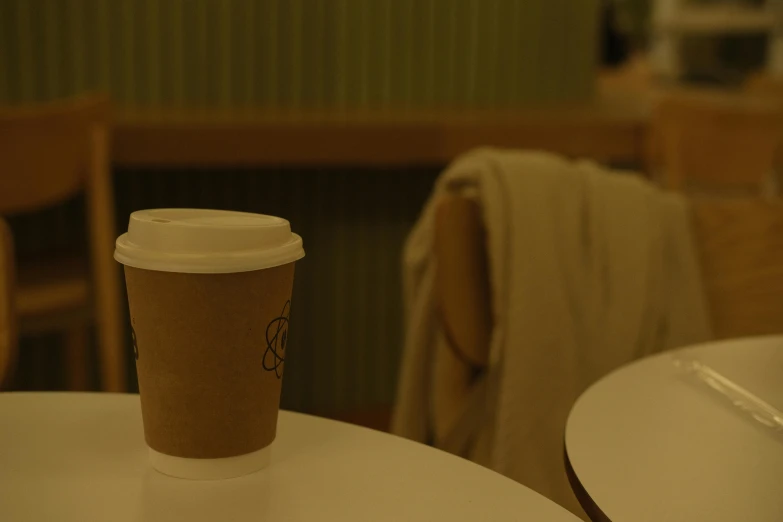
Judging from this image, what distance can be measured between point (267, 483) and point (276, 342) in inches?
3.1

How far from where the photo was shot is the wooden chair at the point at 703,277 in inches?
50.4

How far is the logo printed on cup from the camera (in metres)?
0.54

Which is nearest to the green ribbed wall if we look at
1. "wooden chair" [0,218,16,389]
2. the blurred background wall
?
the blurred background wall

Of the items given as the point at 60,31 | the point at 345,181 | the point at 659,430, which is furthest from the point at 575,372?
the point at 60,31

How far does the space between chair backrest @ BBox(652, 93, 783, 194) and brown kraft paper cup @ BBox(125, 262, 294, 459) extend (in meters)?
2.01

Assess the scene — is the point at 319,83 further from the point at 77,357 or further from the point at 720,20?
the point at 720,20

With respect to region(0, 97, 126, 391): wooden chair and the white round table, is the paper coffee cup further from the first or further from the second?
region(0, 97, 126, 391): wooden chair

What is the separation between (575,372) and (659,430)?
2.18 feet

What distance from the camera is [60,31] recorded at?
2365 mm

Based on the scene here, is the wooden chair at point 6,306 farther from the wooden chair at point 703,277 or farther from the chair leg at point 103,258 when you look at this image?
the chair leg at point 103,258

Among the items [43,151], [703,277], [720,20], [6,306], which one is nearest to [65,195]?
[43,151]

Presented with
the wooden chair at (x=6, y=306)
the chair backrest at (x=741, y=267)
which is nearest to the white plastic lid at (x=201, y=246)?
the wooden chair at (x=6, y=306)

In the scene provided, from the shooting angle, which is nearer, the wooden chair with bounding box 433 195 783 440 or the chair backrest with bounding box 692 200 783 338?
the wooden chair with bounding box 433 195 783 440

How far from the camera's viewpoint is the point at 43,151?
1.78m
